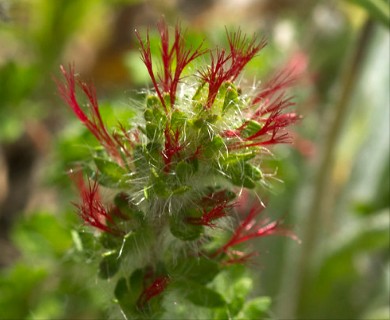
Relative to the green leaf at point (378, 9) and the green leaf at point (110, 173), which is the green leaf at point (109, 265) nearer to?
the green leaf at point (110, 173)

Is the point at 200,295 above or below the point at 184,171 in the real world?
below

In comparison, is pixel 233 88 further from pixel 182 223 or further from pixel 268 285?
pixel 268 285

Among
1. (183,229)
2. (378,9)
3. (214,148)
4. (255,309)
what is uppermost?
(378,9)

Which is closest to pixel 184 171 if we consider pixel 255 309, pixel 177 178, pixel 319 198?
pixel 177 178

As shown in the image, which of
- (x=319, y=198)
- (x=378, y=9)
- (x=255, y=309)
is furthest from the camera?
(x=319, y=198)

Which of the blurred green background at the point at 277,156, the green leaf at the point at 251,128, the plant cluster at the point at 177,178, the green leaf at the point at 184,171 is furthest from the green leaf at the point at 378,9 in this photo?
the green leaf at the point at 184,171

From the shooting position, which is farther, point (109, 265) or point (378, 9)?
point (378, 9)

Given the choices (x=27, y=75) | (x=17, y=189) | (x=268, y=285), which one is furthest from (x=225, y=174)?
(x=17, y=189)

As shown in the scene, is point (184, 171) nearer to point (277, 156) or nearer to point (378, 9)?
point (378, 9)
